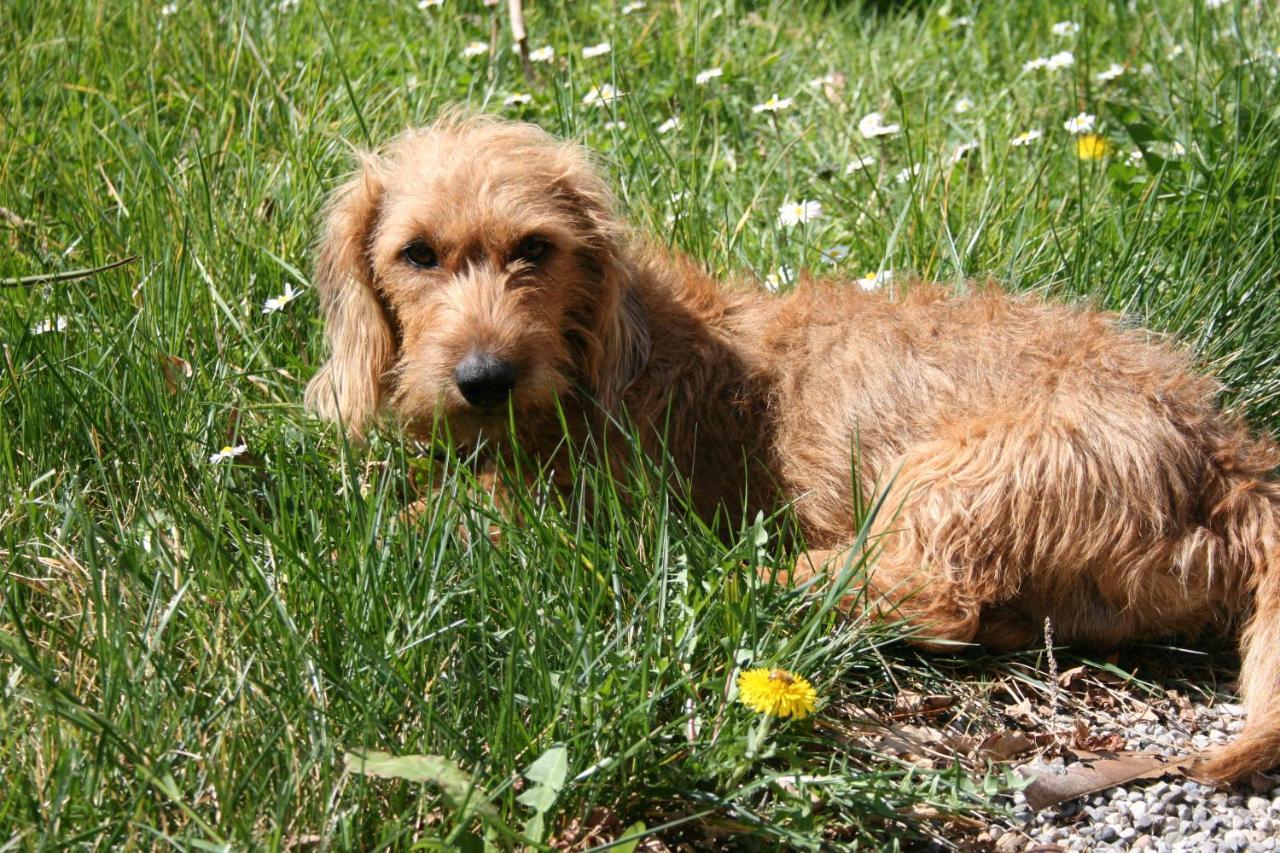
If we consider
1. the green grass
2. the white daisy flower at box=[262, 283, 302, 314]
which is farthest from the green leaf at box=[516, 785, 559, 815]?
the white daisy flower at box=[262, 283, 302, 314]

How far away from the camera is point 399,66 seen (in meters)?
5.33

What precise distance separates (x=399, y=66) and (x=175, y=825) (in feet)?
12.1

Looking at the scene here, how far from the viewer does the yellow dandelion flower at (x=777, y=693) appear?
255 centimetres

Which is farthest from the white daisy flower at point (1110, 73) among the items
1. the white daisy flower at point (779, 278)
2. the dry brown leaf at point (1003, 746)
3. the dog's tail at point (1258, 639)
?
the dry brown leaf at point (1003, 746)

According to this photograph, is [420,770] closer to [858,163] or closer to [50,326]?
[50,326]

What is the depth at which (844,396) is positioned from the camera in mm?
3641

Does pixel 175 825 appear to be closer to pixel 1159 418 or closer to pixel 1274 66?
pixel 1159 418

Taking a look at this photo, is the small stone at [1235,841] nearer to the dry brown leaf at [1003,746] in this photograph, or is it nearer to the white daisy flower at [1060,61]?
the dry brown leaf at [1003,746]

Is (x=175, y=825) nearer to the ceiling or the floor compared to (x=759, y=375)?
nearer to the floor

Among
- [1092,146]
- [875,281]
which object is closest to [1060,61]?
[1092,146]

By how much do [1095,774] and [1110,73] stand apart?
127 inches

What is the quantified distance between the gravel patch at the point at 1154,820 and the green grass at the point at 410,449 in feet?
0.43

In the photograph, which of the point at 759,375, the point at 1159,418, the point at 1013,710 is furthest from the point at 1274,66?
the point at 1013,710

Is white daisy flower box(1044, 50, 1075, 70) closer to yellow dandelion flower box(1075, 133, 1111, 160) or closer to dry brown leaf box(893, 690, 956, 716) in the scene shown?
yellow dandelion flower box(1075, 133, 1111, 160)
